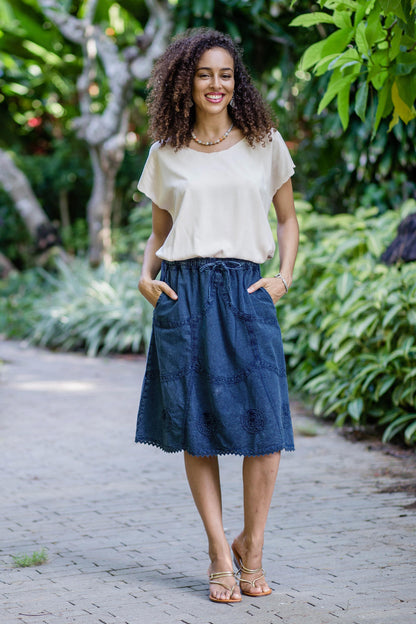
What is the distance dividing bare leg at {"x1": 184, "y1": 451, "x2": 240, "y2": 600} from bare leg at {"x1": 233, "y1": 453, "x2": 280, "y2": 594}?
7 centimetres

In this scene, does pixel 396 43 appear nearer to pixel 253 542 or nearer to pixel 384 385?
pixel 253 542

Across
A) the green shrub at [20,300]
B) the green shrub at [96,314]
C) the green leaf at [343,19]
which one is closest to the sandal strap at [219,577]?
the green leaf at [343,19]

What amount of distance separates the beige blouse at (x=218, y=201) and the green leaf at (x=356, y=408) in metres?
2.47

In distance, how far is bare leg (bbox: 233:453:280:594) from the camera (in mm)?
2834

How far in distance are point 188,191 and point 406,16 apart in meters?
0.90

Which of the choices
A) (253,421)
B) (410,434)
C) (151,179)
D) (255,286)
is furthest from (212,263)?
→ (410,434)

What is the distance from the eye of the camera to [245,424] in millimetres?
2770

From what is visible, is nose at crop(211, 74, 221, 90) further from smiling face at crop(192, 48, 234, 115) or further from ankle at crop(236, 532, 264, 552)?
ankle at crop(236, 532, 264, 552)

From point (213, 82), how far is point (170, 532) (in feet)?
6.18

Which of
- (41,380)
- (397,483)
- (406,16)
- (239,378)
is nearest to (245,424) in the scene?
(239,378)

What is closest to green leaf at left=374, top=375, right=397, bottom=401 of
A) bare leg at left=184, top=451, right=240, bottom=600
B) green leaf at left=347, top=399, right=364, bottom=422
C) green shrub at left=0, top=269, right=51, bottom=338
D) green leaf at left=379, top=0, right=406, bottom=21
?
green leaf at left=347, top=399, right=364, bottom=422

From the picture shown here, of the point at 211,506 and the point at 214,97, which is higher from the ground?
the point at 214,97

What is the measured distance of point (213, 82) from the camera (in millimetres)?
2854

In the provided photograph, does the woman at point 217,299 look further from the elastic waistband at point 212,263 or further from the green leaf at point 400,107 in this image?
the green leaf at point 400,107
